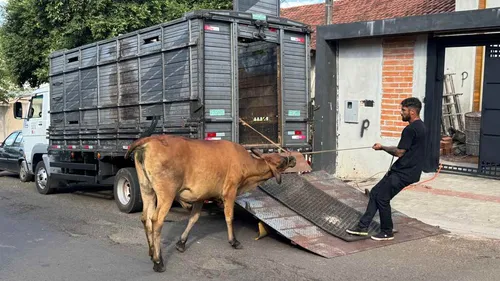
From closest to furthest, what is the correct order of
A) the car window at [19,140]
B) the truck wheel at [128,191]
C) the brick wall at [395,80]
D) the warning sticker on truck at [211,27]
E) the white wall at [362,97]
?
the warning sticker on truck at [211,27], the truck wheel at [128,191], the brick wall at [395,80], the white wall at [362,97], the car window at [19,140]

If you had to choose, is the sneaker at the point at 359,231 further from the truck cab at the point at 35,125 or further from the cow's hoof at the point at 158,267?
the truck cab at the point at 35,125

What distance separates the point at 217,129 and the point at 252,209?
1601mm

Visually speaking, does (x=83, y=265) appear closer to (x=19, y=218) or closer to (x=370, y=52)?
(x=19, y=218)

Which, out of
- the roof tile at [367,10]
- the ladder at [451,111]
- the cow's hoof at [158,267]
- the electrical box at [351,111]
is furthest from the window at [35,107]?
the ladder at [451,111]

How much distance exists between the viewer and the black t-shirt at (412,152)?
6555 millimetres

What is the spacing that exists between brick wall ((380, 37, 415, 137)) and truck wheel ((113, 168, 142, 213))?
596 centimetres

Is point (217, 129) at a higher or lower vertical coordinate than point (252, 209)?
higher

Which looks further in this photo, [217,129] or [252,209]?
[217,129]

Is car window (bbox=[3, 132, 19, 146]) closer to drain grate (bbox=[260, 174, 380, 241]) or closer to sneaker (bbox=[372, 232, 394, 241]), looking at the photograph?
drain grate (bbox=[260, 174, 380, 241])

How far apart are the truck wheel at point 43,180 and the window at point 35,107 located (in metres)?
1.32

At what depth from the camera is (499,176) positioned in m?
10.8

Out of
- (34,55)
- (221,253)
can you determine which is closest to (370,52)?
(221,253)

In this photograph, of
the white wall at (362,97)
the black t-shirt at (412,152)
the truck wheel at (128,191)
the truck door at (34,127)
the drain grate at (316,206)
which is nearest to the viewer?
the black t-shirt at (412,152)

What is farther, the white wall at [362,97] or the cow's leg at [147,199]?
the white wall at [362,97]
